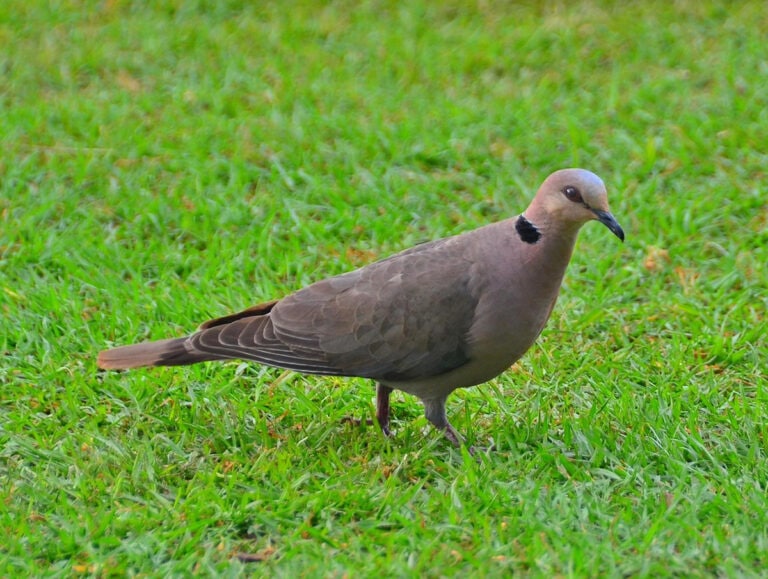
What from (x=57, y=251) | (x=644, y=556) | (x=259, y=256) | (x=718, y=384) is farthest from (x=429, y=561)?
(x=57, y=251)

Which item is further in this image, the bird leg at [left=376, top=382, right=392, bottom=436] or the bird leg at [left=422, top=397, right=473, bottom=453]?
the bird leg at [left=376, top=382, right=392, bottom=436]

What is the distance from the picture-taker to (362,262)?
207 inches

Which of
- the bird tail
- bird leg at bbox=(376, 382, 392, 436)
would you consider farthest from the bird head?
the bird tail

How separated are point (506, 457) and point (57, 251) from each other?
2481 millimetres

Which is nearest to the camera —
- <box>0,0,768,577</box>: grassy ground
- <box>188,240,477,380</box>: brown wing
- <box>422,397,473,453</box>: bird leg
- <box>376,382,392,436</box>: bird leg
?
<box>0,0,768,577</box>: grassy ground

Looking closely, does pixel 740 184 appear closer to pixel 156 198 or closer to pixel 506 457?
pixel 506 457

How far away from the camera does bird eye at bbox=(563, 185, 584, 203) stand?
3.69m

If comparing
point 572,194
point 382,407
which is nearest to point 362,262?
point 382,407

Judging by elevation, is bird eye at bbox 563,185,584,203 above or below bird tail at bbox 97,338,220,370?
above

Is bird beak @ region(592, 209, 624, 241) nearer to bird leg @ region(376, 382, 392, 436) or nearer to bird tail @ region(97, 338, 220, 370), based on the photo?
bird leg @ region(376, 382, 392, 436)

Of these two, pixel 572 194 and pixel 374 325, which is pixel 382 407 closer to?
pixel 374 325

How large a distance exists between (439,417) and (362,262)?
4.69 feet

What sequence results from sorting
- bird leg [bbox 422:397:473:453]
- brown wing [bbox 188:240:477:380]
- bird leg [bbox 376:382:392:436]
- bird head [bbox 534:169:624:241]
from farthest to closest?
bird leg [bbox 376:382:392:436]
bird leg [bbox 422:397:473:453]
brown wing [bbox 188:240:477:380]
bird head [bbox 534:169:624:241]

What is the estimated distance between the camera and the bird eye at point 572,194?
3.69 metres
